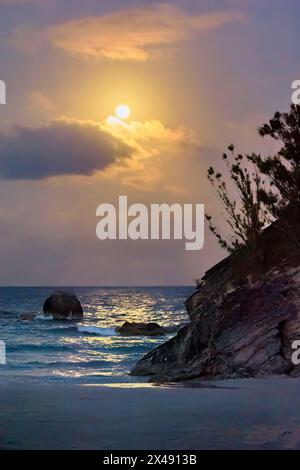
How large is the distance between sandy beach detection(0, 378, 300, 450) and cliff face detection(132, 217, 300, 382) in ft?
23.7

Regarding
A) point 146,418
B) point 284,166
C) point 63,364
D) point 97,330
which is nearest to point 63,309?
A: point 97,330

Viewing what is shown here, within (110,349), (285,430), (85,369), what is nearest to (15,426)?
(285,430)

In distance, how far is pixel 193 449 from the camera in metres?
7.00

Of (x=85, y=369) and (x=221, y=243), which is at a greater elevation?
(x=221, y=243)

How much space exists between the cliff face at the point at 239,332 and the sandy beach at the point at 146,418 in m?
7.21

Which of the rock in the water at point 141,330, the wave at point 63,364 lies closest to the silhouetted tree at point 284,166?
the wave at point 63,364

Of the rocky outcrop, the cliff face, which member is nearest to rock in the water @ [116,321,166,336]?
the cliff face

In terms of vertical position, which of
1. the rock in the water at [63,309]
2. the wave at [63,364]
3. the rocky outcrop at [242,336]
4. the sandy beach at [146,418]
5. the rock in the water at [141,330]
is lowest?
the sandy beach at [146,418]

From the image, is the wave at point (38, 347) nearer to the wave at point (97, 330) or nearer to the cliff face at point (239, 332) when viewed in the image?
the wave at point (97, 330)

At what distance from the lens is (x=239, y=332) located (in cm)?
1927

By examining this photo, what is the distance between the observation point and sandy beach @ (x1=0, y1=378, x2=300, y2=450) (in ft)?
23.8

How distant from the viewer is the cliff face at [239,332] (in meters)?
18.0
